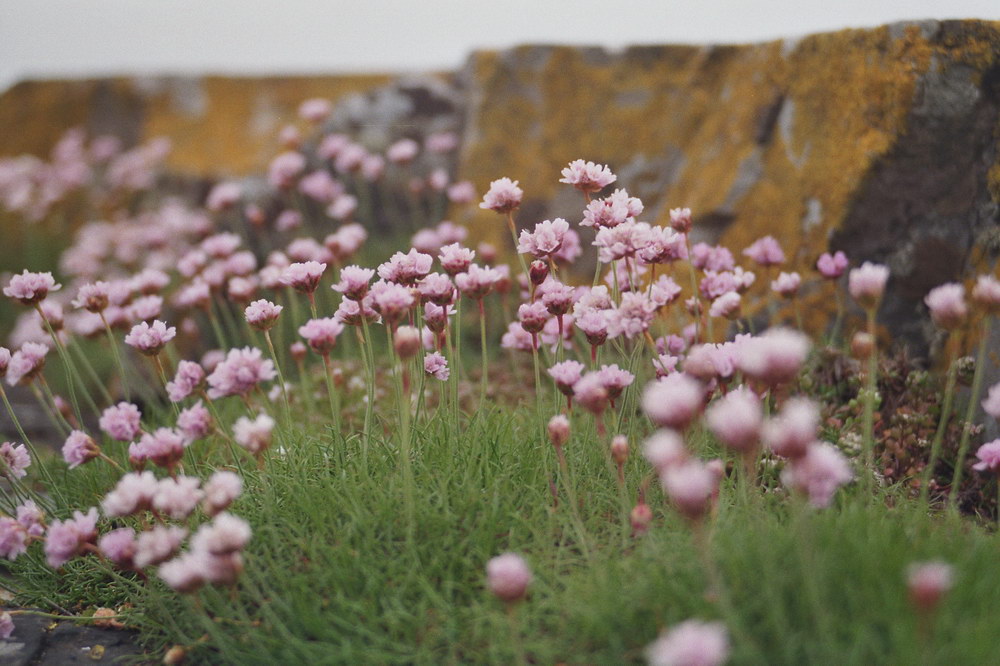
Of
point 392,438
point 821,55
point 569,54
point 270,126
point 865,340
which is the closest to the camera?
point 865,340

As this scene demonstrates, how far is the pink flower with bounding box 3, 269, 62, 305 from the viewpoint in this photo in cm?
282

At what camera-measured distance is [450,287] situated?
2590mm

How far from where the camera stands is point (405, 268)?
2.60 metres

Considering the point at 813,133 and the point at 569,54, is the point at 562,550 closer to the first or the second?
the point at 813,133

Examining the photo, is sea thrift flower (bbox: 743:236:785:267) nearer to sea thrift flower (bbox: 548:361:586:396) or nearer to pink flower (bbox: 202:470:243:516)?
sea thrift flower (bbox: 548:361:586:396)

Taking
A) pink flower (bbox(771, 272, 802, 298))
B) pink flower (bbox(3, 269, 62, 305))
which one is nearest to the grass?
pink flower (bbox(771, 272, 802, 298))

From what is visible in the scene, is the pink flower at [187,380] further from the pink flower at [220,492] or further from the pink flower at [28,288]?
the pink flower at [28,288]

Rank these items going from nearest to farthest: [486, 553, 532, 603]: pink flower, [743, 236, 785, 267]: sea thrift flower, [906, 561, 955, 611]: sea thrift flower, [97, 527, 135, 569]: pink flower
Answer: [906, 561, 955, 611]: sea thrift flower < [486, 553, 532, 603]: pink flower < [97, 527, 135, 569]: pink flower < [743, 236, 785, 267]: sea thrift flower

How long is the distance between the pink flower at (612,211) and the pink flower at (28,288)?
1887mm

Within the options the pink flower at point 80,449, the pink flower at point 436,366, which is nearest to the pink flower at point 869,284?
the pink flower at point 436,366

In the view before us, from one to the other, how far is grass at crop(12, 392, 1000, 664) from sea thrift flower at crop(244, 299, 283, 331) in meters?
0.45

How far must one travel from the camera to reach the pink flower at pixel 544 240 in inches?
102

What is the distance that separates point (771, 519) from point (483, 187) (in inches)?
148

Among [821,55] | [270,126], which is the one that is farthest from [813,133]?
[270,126]
